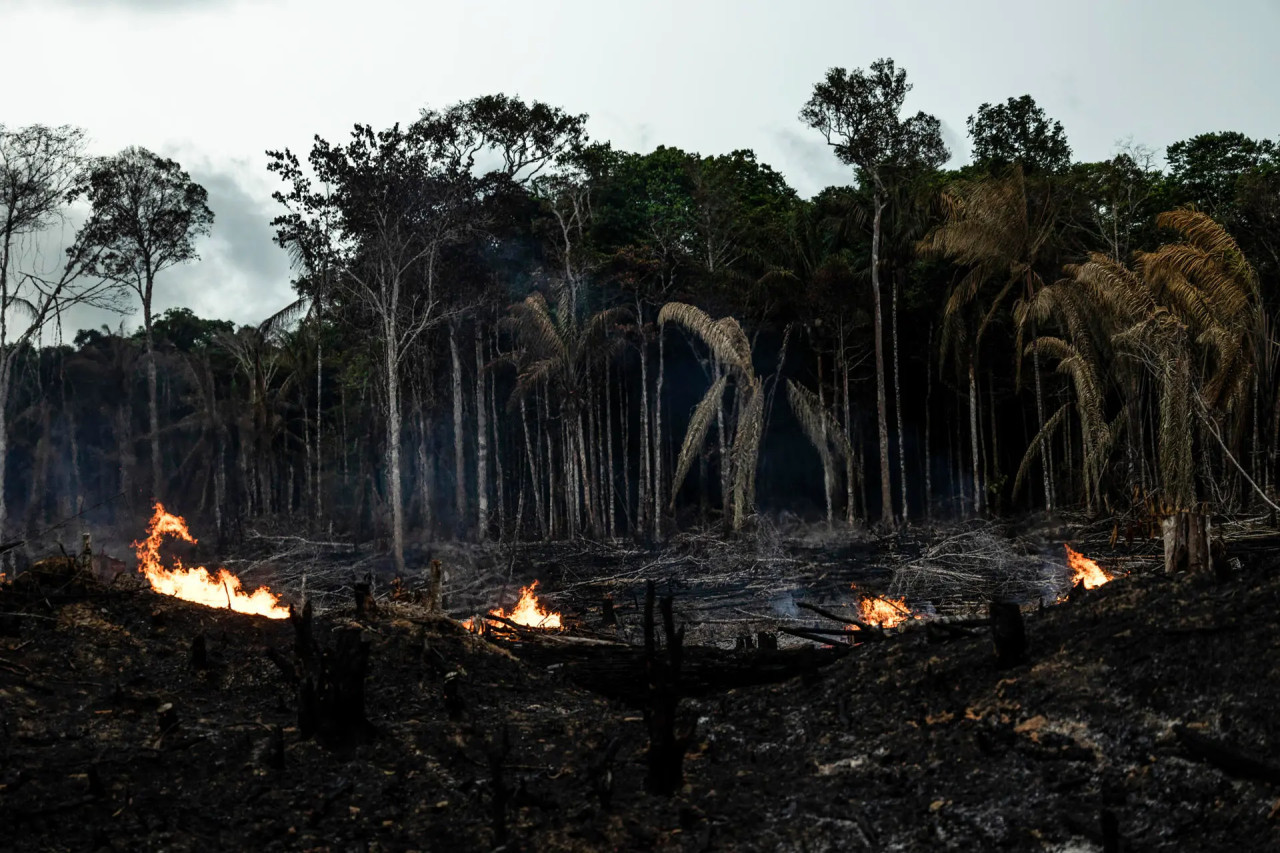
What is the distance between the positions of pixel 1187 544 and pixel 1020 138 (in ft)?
75.5

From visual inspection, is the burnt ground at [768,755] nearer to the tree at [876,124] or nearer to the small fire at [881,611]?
the small fire at [881,611]

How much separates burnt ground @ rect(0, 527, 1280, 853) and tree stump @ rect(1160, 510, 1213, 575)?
0.88 feet

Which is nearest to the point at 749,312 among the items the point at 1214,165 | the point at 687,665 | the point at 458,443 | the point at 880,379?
the point at 880,379

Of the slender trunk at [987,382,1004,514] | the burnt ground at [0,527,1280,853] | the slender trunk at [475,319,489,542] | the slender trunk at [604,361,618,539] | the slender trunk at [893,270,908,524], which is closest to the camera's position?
the burnt ground at [0,527,1280,853]

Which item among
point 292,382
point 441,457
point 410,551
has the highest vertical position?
point 292,382

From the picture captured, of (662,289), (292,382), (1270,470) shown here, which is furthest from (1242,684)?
(292,382)

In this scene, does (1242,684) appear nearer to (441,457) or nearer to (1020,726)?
(1020,726)

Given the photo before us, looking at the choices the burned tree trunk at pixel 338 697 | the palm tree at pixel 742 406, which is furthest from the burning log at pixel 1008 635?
the palm tree at pixel 742 406

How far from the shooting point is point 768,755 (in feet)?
23.2

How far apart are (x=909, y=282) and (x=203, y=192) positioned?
72.8 ft

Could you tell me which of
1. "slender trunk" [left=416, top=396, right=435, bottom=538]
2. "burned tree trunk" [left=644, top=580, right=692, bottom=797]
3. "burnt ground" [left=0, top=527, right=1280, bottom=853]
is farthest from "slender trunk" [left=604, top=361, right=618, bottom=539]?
"burned tree trunk" [left=644, top=580, right=692, bottom=797]

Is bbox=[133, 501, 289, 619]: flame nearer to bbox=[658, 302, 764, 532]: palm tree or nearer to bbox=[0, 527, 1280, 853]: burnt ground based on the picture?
bbox=[0, 527, 1280, 853]: burnt ground

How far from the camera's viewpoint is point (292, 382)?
4200 centimetres

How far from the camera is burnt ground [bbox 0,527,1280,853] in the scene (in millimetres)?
5562
